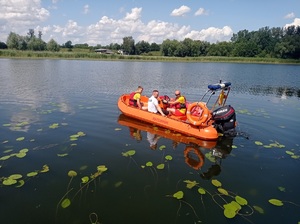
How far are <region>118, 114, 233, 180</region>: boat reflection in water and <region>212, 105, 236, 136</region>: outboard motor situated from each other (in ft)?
1.11

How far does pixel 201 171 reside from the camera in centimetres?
621

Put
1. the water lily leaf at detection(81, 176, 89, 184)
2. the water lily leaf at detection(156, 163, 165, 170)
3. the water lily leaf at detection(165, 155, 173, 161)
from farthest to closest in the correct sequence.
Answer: the water lily leaf at detection(165, 155, 173, 161), the water lily leaf at detection(156, 163, 165, 170), the water lily leaf at detection(81, 176, 89, 184)

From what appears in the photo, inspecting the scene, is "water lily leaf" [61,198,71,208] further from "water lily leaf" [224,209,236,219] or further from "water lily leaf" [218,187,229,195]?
"water lily leaf" [218,187,229,195]

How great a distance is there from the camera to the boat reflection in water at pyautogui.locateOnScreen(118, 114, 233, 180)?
655 cm

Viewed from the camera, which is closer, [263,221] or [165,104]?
[263,221]

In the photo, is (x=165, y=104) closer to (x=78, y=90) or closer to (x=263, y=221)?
(x=263, y=221)

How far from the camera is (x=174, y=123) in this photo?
885 cm

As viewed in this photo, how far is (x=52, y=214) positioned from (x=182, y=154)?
12.6 ft

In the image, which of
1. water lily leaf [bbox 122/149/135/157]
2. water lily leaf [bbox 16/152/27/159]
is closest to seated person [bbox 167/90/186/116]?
water lily leaf [bbox 122/149/135/157]

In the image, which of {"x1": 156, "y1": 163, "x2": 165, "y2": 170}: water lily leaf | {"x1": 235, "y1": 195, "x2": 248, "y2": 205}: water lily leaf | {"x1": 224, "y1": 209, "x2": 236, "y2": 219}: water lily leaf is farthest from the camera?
{"x1": 156, "y1": 163, "x2": 165, "y2": 170}: water lily leaf

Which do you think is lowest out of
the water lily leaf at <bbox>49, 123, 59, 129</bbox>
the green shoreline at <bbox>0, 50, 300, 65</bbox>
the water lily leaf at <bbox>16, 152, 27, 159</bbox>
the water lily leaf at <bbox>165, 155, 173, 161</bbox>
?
the water lily leaf at <bbox>165, 155, 173, 161</bbox>

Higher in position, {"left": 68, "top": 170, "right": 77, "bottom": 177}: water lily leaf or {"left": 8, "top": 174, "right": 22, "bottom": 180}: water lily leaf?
{"left": 8, "top": 174, "right": 22, "bottom": 180}: water lily leaf

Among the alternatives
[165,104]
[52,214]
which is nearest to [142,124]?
[165,104]

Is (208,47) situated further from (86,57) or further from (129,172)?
(129,172)
